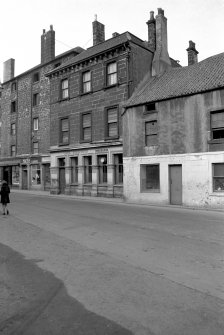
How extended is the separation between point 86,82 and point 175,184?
12.5 metres

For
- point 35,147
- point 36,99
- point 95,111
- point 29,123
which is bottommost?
point 35,147

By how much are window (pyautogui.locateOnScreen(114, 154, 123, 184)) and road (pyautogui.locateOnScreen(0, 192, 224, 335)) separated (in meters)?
13.3

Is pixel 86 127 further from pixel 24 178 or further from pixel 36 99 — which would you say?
pixel 24 178

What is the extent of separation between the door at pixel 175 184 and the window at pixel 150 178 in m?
1.10

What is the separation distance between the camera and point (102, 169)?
24859 mm

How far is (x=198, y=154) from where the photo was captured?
59.2ft

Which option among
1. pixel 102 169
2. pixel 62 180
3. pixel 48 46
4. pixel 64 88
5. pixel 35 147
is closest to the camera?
pixel 102 169

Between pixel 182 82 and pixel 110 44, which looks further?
pixel 110 44

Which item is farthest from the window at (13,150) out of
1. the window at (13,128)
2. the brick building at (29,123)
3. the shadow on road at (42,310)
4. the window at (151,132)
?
the shadow on road at (42,310)

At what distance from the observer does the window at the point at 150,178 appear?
2036cm

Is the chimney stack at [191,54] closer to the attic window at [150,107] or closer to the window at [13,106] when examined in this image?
the attic window at [150,107]

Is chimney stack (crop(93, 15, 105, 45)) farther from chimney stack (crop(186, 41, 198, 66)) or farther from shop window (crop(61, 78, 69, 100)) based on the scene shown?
chimney stack (crop(186, 41, 198, 66))

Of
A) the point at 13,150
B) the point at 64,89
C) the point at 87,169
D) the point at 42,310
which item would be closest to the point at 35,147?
the point at 13,150

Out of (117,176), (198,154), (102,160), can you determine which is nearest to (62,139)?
(102,160)
